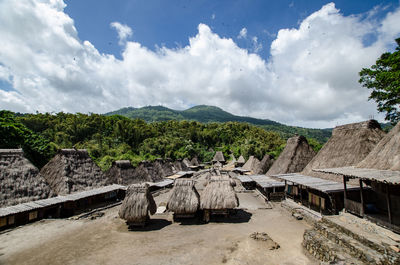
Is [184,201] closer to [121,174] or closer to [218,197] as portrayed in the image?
[218,197]

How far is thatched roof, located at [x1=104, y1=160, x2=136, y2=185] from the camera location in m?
18.8

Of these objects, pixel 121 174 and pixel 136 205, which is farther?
pixel 121 174

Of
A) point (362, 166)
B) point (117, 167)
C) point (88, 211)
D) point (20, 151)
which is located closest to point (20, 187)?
point (20, 151)

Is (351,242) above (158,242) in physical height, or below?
above

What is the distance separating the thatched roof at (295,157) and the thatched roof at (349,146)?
286cm

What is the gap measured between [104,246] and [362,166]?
43.9 feet

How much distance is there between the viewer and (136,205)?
1143 centimetres

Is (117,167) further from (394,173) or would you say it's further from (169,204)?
(394,173)

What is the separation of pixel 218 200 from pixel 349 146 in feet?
32.6

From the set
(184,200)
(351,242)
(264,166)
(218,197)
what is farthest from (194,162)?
(351,242)

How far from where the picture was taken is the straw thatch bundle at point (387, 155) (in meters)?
8.34

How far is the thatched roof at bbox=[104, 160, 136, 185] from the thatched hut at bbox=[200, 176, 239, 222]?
10.2m

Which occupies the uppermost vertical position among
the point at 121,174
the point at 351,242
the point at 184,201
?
the point at 121,174

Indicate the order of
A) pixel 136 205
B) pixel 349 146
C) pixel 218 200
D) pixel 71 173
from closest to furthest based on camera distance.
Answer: pixel 136 205 < pixel 218 200 < pixel 349 146 < pixel 71 173
